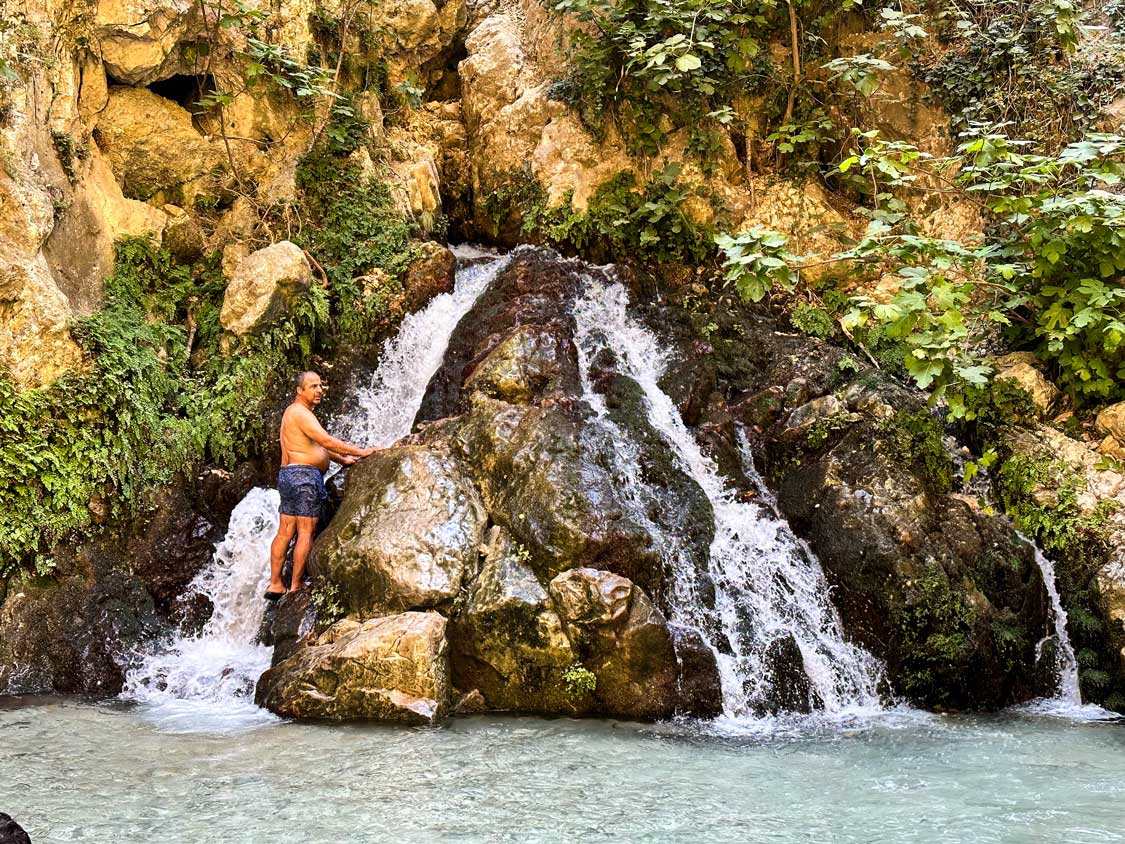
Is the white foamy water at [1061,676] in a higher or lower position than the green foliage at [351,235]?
lower

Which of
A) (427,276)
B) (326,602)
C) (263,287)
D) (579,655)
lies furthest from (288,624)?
(427,276)

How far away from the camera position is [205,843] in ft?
11.8

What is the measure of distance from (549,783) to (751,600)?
129 inches

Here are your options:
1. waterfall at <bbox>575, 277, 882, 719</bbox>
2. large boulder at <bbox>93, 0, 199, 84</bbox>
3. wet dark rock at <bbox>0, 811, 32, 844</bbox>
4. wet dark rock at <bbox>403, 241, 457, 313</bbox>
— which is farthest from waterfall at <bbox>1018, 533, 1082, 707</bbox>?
large boulder at <bbox>93, 0, 199, 84</bbox>

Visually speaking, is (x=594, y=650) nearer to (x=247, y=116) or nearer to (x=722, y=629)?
(x=722, y=629)

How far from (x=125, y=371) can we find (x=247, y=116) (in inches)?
178

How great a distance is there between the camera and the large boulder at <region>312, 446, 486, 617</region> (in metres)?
6.52

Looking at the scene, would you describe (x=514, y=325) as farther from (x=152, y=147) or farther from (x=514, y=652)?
(x=152, y=147)

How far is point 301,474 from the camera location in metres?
7.45

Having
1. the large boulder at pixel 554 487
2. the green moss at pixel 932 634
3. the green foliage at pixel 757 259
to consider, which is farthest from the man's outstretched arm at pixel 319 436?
the green moss at pixel 932 634

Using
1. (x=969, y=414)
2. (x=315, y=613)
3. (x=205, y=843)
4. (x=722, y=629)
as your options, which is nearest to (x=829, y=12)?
(x=969, y=414)

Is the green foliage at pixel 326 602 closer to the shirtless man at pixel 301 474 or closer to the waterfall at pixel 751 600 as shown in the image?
the shirtless man at pixel 301 474

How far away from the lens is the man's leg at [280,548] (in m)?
7.14

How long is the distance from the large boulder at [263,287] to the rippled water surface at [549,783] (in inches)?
180
